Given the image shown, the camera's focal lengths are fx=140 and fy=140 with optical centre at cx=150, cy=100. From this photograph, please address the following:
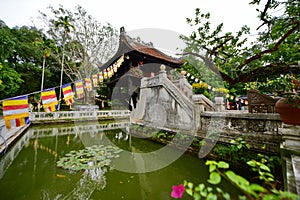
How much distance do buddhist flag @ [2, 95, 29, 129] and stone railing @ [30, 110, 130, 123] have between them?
25.6 ft

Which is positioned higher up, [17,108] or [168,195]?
[17,108]

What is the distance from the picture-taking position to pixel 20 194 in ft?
7.73

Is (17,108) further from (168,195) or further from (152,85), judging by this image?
(152,85)

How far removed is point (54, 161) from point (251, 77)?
18.9 ft

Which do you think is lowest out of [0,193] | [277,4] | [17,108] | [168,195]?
[168,195]

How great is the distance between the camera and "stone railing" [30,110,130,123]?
9.80 metres

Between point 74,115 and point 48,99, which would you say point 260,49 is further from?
point 74,115

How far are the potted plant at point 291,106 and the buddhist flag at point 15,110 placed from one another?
5294 millimetres

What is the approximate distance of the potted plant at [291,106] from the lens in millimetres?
2147

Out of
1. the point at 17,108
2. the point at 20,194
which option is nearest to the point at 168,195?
the point at 20,194

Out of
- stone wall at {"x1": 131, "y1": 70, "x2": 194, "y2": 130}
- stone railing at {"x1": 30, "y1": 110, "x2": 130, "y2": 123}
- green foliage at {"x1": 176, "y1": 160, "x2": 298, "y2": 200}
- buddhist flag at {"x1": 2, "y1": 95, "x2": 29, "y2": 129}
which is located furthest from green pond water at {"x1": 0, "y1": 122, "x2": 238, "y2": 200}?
stone railing at {"x1": 30, "y1": 110, "x2": 130, "y2": 123}

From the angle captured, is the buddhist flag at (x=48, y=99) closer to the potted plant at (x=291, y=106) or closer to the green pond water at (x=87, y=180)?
the green pond water at (x=87, y=180)

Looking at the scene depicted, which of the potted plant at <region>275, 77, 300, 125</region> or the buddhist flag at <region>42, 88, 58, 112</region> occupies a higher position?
the buddhist flag at <region>42, 88, 58, 112</region>

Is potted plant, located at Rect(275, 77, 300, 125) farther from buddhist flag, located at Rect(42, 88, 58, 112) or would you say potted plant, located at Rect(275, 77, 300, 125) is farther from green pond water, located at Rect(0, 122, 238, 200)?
buddhist flag, located at Rect(42, 88, 58, 112)
